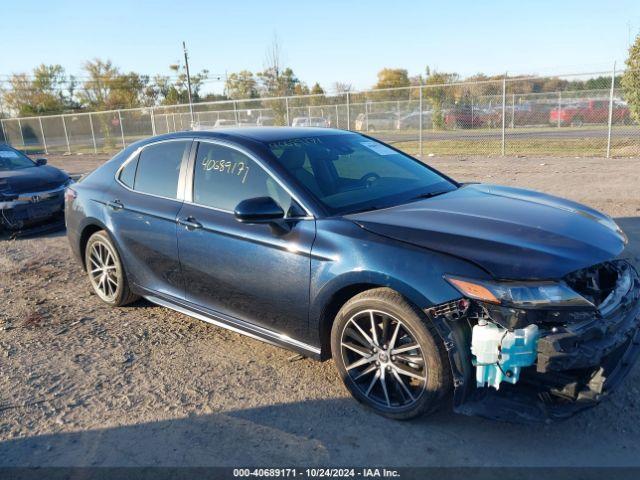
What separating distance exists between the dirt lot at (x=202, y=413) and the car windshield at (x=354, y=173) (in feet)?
3.97

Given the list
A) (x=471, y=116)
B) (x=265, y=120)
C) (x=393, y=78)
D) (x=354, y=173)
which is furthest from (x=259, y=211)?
(x=393, y=78)

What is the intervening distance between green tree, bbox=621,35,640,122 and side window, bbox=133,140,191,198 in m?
14.9

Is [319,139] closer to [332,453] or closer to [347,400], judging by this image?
[347,400]

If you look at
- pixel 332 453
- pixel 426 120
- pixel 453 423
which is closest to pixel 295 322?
pixel 332 453

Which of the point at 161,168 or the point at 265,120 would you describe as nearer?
the point at 161,168

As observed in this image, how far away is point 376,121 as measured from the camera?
86.4 ft

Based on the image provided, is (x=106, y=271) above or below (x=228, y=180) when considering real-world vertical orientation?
below

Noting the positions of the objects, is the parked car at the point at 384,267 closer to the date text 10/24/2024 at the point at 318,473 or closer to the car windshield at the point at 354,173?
the car windshield at the point at 354,173

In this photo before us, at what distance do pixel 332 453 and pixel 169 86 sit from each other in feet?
219

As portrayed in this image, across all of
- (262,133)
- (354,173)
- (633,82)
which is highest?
(633,82)

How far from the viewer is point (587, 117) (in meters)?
24.3

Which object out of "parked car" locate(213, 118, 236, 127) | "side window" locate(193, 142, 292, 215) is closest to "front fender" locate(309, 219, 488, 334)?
"side window" locate(193, 142, 292, 215)

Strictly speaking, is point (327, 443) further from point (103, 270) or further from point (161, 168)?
point (103, 270)

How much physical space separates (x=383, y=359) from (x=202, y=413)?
1.16 meters
